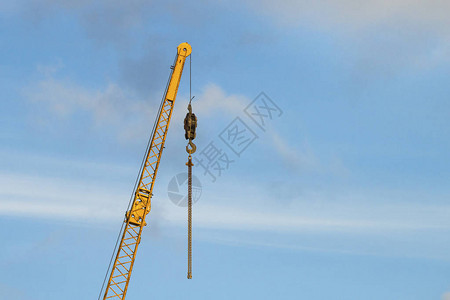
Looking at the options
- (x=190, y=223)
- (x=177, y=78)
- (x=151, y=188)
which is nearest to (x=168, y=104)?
(x=177, y=78)

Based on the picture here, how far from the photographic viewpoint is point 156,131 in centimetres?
A: 7600

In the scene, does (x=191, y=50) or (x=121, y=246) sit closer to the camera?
(x=121, y=246)

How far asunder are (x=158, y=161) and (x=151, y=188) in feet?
10.7

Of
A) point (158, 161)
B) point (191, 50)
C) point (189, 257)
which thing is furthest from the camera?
point (191, 50)

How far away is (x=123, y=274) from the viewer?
238ft

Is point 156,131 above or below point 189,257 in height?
above

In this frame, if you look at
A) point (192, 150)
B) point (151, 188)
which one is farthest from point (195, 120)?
point (151, 188)

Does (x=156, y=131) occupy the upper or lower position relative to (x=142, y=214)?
upper

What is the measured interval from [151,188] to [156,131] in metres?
6.94

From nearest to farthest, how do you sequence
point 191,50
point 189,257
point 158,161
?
point 189,257
point 158,161
point 191,50

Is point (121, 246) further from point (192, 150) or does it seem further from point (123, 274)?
point (192, 150)

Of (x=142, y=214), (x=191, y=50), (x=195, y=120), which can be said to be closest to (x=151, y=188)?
(x=142, y=214)

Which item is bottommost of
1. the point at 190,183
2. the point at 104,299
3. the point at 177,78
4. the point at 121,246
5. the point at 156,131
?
the point at 104,299

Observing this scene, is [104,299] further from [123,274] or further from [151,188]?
[151,188]
